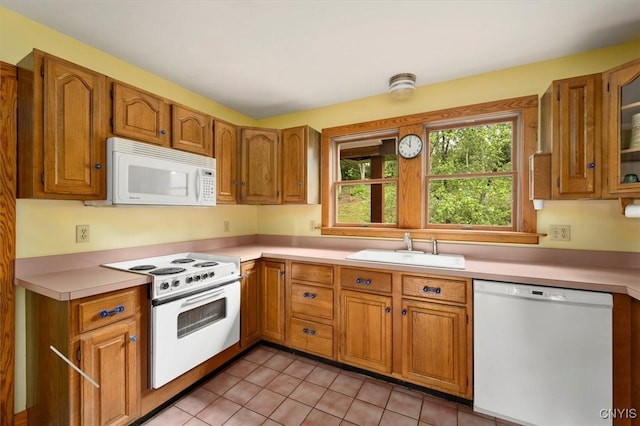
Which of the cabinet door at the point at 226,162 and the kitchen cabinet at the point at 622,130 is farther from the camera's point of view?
the cabinet door at the point at 226,162

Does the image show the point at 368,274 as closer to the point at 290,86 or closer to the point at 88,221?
the point at 290,86

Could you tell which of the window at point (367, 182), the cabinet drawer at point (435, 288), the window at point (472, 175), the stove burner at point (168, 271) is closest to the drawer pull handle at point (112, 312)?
the stove burner at point (168, 271)

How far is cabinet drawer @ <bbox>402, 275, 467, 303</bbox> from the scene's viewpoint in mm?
1749

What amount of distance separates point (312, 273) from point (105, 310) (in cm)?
135

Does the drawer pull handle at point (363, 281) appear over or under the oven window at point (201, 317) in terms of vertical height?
over

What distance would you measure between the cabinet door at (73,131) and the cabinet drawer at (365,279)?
1.74 meters

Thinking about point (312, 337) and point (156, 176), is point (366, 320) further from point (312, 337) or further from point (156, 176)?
point (156, 176)

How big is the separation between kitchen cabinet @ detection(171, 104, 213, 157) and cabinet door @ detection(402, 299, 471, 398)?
2034mm

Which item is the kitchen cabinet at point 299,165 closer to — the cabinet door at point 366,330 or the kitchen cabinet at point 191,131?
the kitchen cabinet at point 191,131

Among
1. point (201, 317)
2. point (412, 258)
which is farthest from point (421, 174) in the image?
point (201, 317)

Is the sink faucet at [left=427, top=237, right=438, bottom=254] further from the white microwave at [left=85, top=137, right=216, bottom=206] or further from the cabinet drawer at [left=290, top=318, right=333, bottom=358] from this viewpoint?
the white microwave at [left=85, top=137, right=216, bottom=206]

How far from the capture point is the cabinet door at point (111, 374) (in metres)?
1.38

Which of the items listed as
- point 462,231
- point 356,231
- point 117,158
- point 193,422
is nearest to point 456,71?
point 462,231

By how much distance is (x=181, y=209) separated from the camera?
98.3 inches
